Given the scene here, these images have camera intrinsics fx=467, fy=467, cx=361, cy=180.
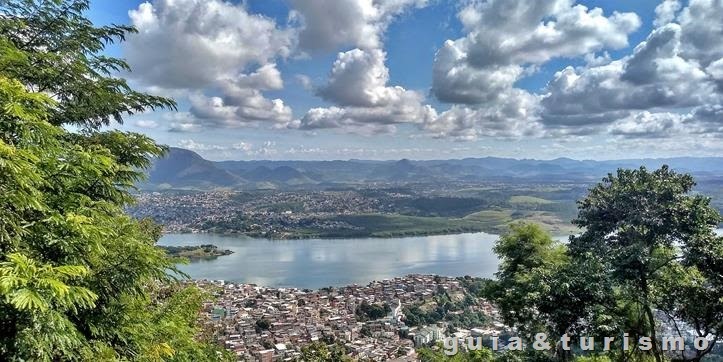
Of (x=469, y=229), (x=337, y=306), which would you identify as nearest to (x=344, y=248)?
(x=469, y=229)

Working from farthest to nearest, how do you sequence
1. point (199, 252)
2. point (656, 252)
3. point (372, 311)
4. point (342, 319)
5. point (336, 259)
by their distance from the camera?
point (336, 259) < point (199, 252) < point (372, 311) < point (342, 319) < point (656, 252)

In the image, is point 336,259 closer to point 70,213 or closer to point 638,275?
point 638,275

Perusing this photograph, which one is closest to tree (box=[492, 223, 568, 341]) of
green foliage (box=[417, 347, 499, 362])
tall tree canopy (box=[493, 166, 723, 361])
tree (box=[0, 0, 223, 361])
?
tall tree canopy (box=[493, 166, 723, 361])

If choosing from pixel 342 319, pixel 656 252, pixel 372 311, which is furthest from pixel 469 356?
pixel 372 311

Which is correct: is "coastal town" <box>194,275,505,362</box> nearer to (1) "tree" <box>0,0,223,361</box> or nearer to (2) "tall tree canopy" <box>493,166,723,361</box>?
(2) "tall tree canopy" <box>493,166,723,361</box>

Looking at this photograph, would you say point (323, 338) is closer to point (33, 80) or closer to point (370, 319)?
point (370, 319)
